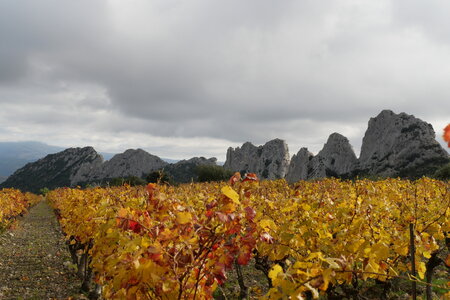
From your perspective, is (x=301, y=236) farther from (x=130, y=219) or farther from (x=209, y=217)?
(x=130, y=219)

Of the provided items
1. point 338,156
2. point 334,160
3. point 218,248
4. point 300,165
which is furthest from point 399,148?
point 218,248

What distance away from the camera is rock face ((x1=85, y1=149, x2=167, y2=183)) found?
362 ft

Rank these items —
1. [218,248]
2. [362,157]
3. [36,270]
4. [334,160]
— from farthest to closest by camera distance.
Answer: [334,160] → [362,157] → [36,270] → [218,248]

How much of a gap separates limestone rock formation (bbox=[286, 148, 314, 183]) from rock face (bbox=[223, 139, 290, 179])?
5928 mm

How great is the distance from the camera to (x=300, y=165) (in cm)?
6544

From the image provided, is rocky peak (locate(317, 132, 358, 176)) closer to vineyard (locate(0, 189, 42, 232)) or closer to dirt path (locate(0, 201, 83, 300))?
vineyard (locate(0, 189, 42, 232))

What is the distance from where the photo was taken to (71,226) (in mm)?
8031

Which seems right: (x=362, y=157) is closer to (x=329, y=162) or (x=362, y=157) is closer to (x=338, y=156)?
(x=338, y=156)

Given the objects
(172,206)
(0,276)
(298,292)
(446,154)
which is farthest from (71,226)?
(446,154)

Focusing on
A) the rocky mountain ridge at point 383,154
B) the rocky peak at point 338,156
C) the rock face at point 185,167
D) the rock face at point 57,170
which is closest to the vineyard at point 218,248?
the rocky mountain ridge at point 383,154

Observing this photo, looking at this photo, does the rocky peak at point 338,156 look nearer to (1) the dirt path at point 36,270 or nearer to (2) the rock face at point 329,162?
(2) the rock face at point 329,162

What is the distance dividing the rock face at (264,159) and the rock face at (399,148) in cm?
2059

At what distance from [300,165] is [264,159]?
15669 mm

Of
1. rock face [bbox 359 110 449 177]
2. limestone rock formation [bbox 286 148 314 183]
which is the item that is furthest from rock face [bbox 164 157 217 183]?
rock face [bbox 359 110 449 177]
